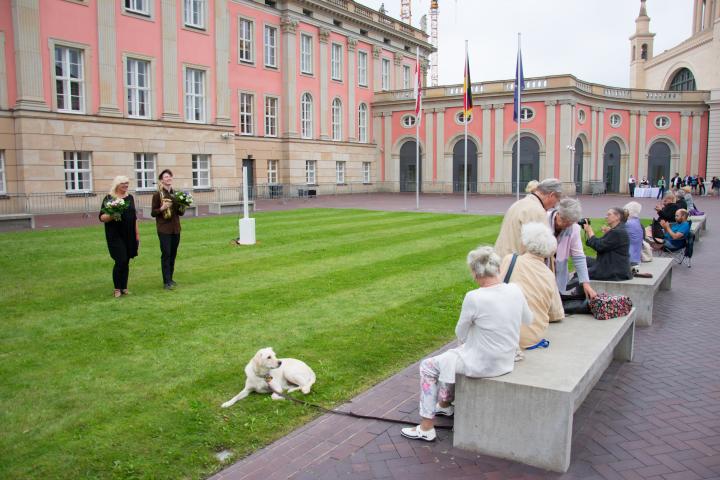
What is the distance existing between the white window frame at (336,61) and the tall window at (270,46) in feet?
19.2

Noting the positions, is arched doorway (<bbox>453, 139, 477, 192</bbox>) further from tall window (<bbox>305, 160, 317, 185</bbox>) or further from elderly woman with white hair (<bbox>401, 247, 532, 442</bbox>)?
elderly woman with white hair (<bbox>401, 247, 532, 442</bbox>)

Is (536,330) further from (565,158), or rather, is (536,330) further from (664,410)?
(565,158)

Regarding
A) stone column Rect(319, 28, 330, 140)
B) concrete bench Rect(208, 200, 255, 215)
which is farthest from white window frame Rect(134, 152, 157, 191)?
stone column Rect(319, 28, 330, 140)

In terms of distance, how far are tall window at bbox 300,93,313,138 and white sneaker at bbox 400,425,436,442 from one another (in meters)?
39.6

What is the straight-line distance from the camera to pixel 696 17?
69188 millimetres

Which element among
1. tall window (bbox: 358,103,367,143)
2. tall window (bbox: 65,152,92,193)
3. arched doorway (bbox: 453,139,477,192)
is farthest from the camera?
tall window (bbox: 358,103,367,143)

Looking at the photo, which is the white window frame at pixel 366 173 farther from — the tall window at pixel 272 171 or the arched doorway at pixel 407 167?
the tall window at pixel 272 171

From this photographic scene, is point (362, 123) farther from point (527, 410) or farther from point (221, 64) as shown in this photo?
point (527, 410)

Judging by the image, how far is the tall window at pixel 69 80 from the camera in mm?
26297

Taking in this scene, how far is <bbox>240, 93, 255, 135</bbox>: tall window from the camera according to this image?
38594 millimetres

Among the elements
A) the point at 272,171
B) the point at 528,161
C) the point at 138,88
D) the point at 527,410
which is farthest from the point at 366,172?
the point at 527,410

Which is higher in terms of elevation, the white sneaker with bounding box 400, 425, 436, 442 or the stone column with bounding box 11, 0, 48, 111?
the stone column with bounding box 11, 0, 48, 111

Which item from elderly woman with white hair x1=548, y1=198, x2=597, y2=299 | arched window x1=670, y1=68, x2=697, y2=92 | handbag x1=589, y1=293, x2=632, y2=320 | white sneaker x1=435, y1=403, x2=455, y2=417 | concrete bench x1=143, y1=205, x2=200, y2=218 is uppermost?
arched window x1=670, y1=68, x2=697, y2=92

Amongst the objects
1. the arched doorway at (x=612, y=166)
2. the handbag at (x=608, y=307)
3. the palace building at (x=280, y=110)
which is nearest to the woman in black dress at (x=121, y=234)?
the handbag at (x=608, y=307)
